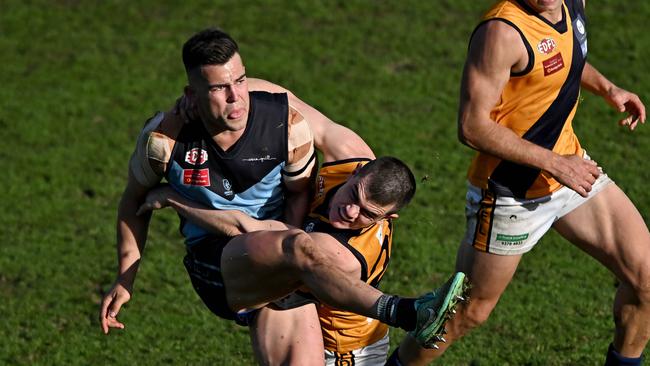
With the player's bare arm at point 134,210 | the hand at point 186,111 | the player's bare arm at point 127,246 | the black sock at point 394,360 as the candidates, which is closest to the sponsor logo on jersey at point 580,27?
the black sock at point 394,360

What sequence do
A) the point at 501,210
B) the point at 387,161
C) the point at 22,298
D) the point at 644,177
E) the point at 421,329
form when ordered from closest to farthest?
the point at 421,329 < the point at 387,161 < the point at 501,210 < the point at 22,298 < the point at 644,177

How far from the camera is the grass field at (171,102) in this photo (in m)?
7.93

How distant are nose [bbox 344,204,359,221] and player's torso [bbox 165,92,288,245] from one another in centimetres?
56

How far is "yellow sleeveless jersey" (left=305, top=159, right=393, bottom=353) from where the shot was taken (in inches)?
235

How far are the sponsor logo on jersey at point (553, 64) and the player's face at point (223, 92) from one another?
163 centimetres

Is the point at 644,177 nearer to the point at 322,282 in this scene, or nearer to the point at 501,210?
the point at 501,210

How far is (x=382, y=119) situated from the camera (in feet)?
36.3

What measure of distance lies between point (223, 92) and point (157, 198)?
793 mm

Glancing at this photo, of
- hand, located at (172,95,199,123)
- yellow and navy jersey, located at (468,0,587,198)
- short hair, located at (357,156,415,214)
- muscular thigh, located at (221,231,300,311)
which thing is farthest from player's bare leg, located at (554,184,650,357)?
hand, located at (172,95,199,123)

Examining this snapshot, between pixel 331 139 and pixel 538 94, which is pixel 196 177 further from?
pixel 538 94

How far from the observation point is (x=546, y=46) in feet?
20.7

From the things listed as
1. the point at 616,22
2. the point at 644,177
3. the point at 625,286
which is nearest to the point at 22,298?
the point at 625,286

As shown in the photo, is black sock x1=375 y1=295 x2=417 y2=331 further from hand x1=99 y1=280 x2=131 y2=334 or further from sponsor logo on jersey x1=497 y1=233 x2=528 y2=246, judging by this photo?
hand x1=99 y1=280 x2=131 y2=334

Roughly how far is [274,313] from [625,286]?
6.66ft
